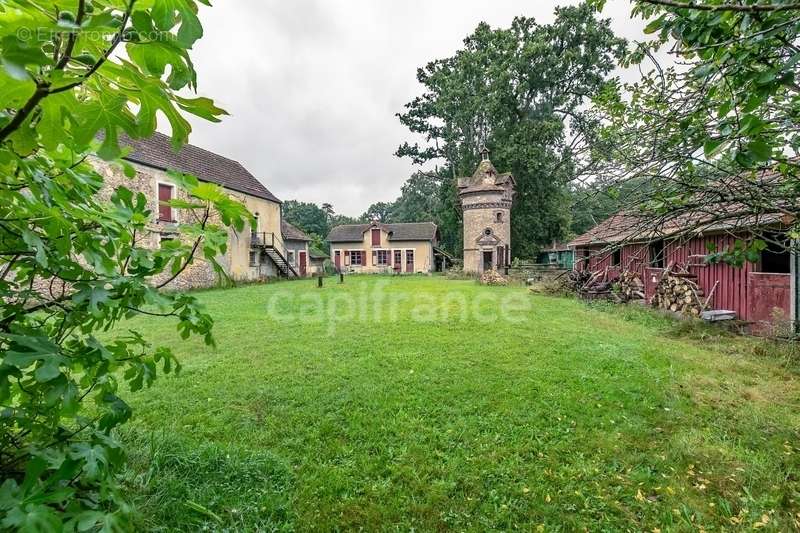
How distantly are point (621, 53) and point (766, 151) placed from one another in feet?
6.72

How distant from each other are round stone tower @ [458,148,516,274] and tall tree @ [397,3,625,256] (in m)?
1.70

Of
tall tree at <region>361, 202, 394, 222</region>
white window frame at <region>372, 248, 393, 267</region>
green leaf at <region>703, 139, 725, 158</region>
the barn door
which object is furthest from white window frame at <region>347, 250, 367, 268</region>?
tall tree at <region>361, 202, 394, 222</region>

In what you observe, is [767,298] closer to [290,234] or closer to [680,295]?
[680,295]

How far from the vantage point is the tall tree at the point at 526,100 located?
2234 centimetres

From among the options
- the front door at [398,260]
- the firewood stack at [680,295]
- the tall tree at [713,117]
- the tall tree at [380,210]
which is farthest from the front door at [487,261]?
the tall tree at [380,210]

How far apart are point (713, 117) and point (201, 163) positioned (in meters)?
20.4

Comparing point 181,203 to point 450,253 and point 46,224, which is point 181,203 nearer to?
point 46,224

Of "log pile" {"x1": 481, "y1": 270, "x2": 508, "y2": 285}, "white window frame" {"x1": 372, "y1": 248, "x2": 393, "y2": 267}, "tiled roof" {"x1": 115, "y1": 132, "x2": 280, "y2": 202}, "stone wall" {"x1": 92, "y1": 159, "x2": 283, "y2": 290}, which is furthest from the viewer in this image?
"white window frame" {"x1": 372, "y1": 248, "x2": 393, "y2": 267}

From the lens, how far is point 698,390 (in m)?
4.28

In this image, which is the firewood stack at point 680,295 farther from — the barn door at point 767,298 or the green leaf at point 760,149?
the green leaf at point 760,149

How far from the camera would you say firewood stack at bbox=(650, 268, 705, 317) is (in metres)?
8.59

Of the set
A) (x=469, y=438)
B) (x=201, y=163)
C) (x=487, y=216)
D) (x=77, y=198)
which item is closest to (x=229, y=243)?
(x=201, y=163)

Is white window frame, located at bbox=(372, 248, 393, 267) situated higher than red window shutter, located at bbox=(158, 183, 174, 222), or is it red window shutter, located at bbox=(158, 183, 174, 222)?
red window shutter, located at bbox=(158, 183, 174, 222)

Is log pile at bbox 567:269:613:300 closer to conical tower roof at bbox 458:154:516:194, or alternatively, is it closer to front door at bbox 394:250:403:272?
conical tower roof at bbox 458:154:516:194
